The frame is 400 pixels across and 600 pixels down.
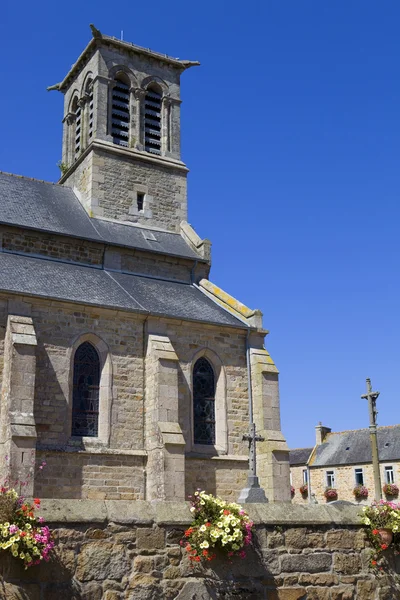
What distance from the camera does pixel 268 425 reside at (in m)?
17.4

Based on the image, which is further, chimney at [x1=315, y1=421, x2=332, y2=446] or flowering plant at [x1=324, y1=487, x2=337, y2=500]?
chimney at [x1=315, y1=421, x2=332, y2=446]

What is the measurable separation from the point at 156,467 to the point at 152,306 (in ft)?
14.1

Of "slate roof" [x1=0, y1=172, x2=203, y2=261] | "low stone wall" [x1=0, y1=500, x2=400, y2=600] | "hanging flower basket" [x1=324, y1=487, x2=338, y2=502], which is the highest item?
"slate roof" [x1=0, y1=172, x2=203, y2=261]

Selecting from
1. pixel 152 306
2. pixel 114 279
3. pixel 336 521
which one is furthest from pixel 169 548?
pixel 114 279

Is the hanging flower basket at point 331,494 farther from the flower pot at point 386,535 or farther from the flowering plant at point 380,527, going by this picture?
the flower pot at point 386,535

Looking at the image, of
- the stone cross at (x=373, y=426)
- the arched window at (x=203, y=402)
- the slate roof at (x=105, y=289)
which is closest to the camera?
the stone cross at (x=373, y=426)

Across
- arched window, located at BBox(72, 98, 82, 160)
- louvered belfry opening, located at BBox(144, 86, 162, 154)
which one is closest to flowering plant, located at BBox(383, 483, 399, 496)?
louvered belfry opening, located at BBox(144, 86, 162, 154)

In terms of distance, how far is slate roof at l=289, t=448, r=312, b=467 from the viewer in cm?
3951

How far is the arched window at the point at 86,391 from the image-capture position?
15570 mm

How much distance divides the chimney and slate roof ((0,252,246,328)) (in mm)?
22921

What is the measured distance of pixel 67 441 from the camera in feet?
49.4

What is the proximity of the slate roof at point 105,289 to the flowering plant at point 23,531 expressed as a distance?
10429 mm

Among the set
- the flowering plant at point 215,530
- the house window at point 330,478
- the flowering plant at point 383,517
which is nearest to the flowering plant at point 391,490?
the house window at point 330,478

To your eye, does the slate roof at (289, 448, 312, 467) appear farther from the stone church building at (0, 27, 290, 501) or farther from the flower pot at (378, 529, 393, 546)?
the flower pot at (378, 529, 393, 546)
